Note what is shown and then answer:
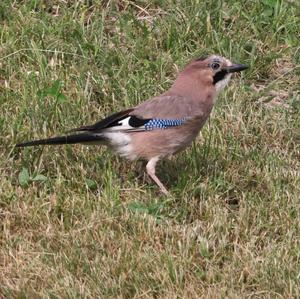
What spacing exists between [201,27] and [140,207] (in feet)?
7.08

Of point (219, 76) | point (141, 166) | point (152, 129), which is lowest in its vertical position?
point (141, 166)

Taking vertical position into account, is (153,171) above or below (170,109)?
below

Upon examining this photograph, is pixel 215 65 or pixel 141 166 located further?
pixel 141 166

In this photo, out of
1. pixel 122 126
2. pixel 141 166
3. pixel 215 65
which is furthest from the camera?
pixel 141 166

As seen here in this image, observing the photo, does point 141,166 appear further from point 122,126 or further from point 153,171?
point 122,126

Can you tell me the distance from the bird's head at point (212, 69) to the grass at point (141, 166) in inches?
16.4

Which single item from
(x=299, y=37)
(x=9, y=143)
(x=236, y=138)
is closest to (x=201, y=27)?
(x=299, y=37)

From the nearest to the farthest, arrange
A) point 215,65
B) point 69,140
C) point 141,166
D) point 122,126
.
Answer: point 69,140, point 122,126, point 215,65, point 141,166

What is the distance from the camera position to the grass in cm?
567

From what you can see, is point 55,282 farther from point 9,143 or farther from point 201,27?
point 201,27

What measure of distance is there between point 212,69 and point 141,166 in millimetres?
768

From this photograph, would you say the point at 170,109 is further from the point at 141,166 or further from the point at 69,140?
the point at 69,140

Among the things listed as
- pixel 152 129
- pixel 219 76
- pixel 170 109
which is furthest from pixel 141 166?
pixel 219 76

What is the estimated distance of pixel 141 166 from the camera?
275 inches
